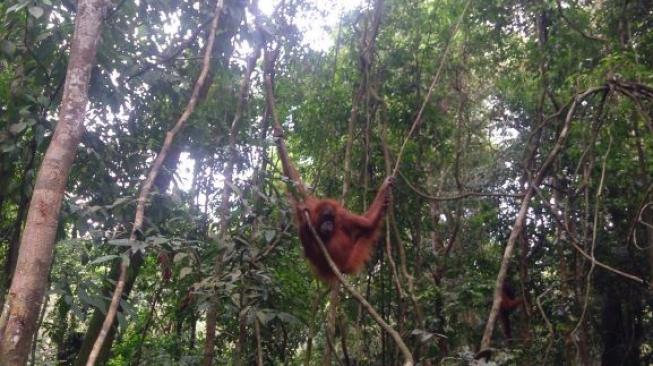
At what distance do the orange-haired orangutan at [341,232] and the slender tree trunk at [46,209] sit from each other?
5.18 ft

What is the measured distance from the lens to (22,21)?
359 cm

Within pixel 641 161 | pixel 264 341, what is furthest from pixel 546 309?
pixel 264 341

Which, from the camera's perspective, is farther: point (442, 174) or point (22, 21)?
point (442, 174)

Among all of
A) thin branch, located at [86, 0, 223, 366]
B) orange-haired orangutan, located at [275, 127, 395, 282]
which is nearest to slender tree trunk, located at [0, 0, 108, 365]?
thin branch, located at [86, 0, 223, 366]

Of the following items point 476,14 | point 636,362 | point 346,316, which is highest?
point 476,14

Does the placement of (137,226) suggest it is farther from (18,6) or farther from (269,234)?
(18,6)

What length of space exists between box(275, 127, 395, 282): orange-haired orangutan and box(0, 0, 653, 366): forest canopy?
0.06 ft

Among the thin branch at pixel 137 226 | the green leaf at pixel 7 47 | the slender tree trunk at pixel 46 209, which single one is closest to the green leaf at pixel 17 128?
the green leaf at pixel 7 47

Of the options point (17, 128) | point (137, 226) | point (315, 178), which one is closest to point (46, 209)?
point (137, 226)

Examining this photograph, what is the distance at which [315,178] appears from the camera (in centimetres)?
502

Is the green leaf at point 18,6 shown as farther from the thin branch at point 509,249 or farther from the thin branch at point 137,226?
the thin branch at point 509,249

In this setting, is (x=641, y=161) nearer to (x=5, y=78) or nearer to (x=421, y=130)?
(x=421, y=130)

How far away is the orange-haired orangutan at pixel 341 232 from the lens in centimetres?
387

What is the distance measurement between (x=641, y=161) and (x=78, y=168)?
3904mm
